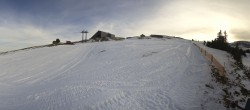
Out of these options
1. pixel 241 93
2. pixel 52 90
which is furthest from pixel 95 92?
pixel 241 93

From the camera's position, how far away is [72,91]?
2022cm

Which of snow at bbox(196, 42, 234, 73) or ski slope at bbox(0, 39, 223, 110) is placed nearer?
ski slope at bbox(0, 39, 223, 110)

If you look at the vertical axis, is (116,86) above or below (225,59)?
below

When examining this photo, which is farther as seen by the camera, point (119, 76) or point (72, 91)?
point (119, 76)

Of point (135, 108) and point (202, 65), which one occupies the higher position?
point (202, 65)

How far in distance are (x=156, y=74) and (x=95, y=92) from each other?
698cm

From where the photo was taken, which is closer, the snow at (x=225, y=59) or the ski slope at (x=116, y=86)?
Answer: the ski slope at (x=116, y=86)

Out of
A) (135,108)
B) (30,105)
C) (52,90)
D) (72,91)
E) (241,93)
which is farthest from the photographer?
(52,90)

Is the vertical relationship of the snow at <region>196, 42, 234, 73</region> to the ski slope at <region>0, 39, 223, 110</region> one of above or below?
above

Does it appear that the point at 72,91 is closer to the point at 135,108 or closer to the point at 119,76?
the point at 119,76

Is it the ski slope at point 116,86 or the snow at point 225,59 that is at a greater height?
the snow at point 225,59

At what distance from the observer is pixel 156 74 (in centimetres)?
2341

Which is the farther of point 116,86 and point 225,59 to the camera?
point 225,59

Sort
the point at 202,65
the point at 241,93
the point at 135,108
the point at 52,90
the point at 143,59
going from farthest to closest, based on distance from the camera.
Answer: the point at 143,59 < the point at 202,65 < the point at 52,90 < the point at 241,93 < the point at 135,108
